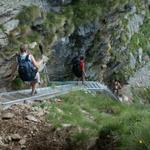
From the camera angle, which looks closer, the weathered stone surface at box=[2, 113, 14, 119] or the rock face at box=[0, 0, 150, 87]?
the weathered stone surface at box=[2, 113, 14, 119]

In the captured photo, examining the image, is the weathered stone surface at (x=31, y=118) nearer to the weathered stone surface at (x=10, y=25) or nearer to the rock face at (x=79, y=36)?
the rock face at (x=79, y=36)

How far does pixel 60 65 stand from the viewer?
1207 inches

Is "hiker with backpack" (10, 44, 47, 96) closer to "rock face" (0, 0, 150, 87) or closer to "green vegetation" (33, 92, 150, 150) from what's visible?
"green vegetation" (33, 92, 150, 150)

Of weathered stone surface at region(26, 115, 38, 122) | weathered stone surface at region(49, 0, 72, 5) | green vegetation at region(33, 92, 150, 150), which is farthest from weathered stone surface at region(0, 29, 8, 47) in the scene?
weathered stone surface at region(49, 0, 72, 5)

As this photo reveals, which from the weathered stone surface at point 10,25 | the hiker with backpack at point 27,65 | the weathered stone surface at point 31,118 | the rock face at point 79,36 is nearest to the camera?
the weathered stone surface at point 31,118

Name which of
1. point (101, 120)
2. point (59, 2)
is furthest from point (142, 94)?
point (101, 120)

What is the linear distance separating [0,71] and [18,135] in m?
8.65

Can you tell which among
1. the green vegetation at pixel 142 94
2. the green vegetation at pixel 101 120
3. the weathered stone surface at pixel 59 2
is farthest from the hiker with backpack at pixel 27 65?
the green vegetation at pixel 142 94

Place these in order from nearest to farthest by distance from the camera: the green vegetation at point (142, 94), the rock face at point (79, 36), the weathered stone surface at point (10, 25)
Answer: the weathered stone surface at point (10, 25), the rock face at point (79, 36), the green vegetation at point (142, 94)

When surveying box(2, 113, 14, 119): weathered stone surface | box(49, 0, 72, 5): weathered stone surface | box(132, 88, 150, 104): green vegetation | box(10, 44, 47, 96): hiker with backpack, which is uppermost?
box(10, 44, 47, 96): hiker with backpack

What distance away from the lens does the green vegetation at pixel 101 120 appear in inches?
374

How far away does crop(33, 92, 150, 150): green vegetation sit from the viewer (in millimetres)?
9493

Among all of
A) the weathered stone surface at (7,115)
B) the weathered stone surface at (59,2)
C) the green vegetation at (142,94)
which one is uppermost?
the weathered stone surface at (59,2)

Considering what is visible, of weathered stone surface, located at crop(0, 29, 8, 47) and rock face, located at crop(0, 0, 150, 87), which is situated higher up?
weathered stone surface, located at crop(0, 29, 8, 47)
